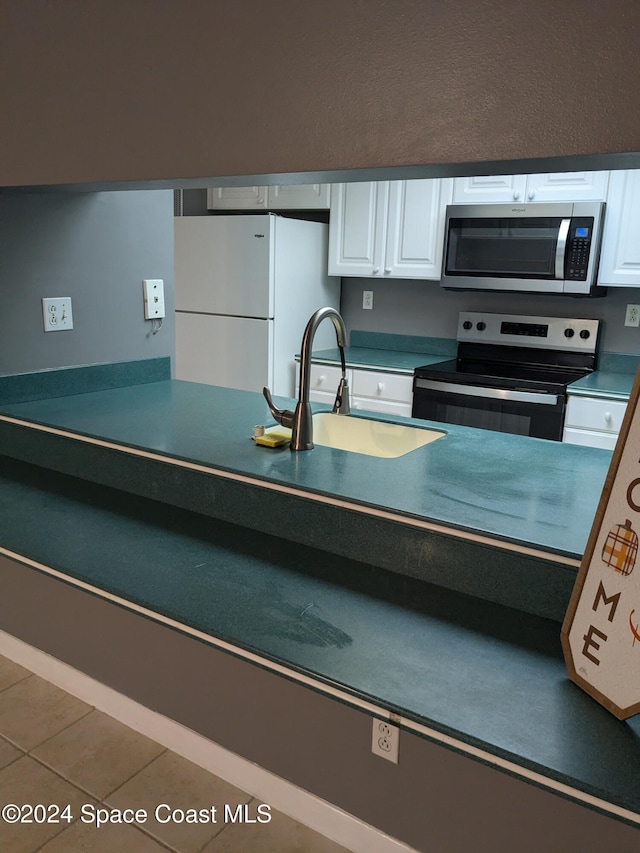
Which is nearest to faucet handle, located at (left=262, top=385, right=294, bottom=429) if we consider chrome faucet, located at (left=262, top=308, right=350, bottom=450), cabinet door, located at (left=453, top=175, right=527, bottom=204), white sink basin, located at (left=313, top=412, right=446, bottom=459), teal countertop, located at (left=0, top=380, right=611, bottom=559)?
chrome faucet, located at (left=262, top=308, right=350, bottom=450)

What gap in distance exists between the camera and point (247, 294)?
393cm

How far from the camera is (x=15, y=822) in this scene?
1650 millimetres

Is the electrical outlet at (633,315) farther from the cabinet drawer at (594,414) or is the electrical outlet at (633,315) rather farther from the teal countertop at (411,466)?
the teal countertop at (411,466)

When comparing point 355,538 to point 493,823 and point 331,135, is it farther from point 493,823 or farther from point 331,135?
point 331,135

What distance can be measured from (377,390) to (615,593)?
8.53 ft

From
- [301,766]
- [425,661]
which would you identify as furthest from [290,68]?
[301,766]

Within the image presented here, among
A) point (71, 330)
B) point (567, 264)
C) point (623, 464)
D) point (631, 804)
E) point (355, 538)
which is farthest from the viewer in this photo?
point (567, 264)

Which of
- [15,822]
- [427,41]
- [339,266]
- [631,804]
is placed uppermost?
[427,41]

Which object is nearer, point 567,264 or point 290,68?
point 290,68

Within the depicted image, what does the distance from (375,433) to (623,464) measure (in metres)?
1.30

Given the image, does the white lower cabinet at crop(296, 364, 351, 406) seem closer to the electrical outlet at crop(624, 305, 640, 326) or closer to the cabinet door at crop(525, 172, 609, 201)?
the cabinet door at crop(525, 172, 609, 201)

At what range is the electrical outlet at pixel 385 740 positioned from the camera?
4.59 feet

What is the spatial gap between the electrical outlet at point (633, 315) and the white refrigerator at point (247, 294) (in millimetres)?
1726

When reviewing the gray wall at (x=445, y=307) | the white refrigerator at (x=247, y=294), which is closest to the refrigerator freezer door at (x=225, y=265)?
the white refrigerator at (x=247, y=294)
